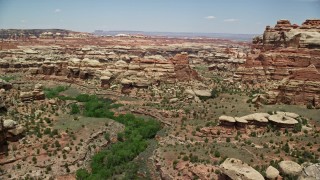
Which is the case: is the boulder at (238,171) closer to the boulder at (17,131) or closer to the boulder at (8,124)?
the boulder at (17,131)

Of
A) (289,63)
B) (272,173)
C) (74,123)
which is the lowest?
(74,123)

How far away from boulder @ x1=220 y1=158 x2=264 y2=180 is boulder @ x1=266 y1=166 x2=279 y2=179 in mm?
1318

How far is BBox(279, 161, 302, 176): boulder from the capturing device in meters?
25.2

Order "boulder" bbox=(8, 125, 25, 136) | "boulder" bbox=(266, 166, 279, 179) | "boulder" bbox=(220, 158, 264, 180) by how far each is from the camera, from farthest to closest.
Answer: "boulder" bbox=(8, 125, 25, 136) < "boulder" bbox=(266, 166, 279, 179) < "boulder" bbox=(220, 158, 264, 180)

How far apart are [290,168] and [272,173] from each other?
5.18 ft

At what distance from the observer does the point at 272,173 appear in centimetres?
2511

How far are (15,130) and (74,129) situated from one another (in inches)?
258

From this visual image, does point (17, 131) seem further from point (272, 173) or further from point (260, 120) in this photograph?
point (260, 120)

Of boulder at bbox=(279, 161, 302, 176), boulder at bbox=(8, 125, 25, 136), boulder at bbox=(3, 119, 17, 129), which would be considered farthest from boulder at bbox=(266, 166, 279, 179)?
boulder at bbox=(3, 119, 17, 129)

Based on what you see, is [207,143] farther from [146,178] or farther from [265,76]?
[265,76]

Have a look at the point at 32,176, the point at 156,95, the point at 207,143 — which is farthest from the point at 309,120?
the point at 32,176

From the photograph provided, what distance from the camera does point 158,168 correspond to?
30656 mm

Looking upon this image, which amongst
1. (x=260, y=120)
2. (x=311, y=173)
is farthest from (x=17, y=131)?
(x=311, y=173)

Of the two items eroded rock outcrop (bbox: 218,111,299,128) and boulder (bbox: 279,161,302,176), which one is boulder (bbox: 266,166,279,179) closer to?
boulder (bbox: 279,161,302,176)
